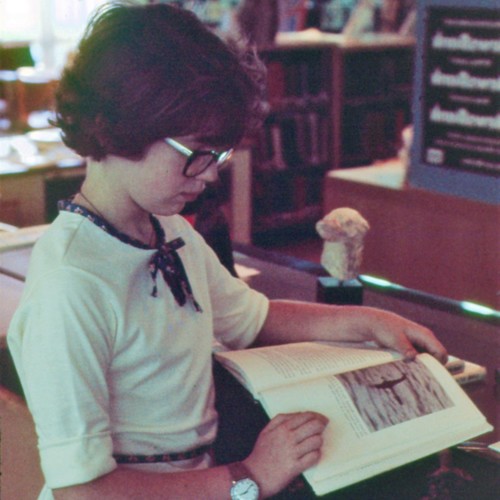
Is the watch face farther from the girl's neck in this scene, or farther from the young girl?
the girl's neck

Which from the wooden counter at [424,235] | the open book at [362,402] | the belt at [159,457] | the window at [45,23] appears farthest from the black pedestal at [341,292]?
the window at [45,23]

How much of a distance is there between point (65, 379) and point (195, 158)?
0.30 metres

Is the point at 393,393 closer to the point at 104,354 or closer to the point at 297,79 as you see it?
the point at 104,354

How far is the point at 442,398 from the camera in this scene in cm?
125

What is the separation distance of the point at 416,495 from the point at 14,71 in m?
5.21

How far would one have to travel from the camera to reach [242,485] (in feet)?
3.43

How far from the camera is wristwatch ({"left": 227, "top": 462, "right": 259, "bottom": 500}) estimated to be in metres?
1.04

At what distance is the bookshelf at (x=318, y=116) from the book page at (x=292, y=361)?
413 centimetres

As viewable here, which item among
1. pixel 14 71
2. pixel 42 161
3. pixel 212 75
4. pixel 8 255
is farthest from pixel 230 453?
pixel 14 71

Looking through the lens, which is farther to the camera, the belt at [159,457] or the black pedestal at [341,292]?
the black pedestal at [341,292]

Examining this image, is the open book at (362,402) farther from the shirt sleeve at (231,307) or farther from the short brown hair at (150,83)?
the short brown hair at (150,83)

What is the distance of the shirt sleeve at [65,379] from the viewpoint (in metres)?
0.94

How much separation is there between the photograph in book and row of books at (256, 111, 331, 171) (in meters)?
4.31

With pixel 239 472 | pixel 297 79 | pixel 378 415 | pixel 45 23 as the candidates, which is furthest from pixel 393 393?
pixel 45 23
